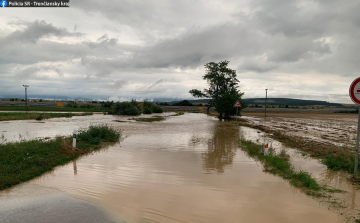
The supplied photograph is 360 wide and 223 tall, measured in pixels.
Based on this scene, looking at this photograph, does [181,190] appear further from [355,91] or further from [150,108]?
[150,108]

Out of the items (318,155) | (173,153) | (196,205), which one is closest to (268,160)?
(318,155)

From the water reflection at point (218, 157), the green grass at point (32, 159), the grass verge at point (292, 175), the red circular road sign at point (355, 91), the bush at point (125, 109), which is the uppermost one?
the red circular road sign at point (355, 91)

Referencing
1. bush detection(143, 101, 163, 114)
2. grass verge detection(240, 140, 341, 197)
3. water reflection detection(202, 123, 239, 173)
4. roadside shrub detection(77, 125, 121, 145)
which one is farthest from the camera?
bush detection(143, 101, 163, 114)

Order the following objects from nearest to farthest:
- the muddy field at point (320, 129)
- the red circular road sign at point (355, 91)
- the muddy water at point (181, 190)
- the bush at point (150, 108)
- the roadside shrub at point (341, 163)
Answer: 1. the muddy water at point (181, 190)
2. the red circular road sign at point (355, 91)
3. the roadside shrub at point (341, 163)
4. the muddy field at point (320, 129)
5. the bush at point (150, 108)

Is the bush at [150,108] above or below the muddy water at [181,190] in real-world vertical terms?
above

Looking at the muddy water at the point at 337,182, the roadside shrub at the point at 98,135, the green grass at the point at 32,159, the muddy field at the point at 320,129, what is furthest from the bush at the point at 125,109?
the muddy water at the point at 337,182

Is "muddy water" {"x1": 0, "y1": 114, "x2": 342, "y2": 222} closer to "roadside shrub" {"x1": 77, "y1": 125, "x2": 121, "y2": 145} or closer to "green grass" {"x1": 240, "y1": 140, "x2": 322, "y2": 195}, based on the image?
"green grass" {"x1": 240, "y1": 140, "x2": 322, "y2": 195}

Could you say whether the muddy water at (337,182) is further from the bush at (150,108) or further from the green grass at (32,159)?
the bush at (150,108)

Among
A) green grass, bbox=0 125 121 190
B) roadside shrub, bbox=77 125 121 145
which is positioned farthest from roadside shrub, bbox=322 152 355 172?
roadside shrub, bbox=77 125 121 145

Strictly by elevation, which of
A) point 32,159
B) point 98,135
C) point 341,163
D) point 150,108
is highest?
point 150,108

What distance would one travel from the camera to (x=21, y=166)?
7.36 metres

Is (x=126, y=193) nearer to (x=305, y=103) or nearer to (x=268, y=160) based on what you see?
(x=268, y=160)

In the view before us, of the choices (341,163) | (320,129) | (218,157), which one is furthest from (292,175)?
(320,129)

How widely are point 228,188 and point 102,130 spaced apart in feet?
31.7
